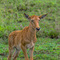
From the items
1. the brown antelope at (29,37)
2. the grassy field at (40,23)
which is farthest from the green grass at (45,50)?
the brown antelope at (29,37)

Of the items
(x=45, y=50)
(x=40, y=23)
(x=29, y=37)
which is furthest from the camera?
(x=40, y=23)

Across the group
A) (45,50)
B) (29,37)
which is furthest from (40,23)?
(29,37)

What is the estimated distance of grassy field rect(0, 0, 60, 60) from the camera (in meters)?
9.15

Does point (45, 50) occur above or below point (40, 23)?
below

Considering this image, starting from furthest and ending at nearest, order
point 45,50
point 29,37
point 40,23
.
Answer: point 40,23, point 45,50, point 29,37

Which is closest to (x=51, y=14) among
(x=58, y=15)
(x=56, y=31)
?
(x=58, y=15)

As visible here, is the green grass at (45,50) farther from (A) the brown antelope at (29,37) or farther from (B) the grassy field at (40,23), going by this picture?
(A) the brown antelope at (29,37)

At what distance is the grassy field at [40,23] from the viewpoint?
915cm

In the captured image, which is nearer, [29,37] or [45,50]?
[29,37]

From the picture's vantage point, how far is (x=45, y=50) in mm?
9312

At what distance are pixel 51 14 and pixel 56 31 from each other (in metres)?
2.92

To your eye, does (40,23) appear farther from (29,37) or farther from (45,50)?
(29,37)

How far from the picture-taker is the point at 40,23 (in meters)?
13.1

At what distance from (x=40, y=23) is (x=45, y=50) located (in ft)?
13.2
